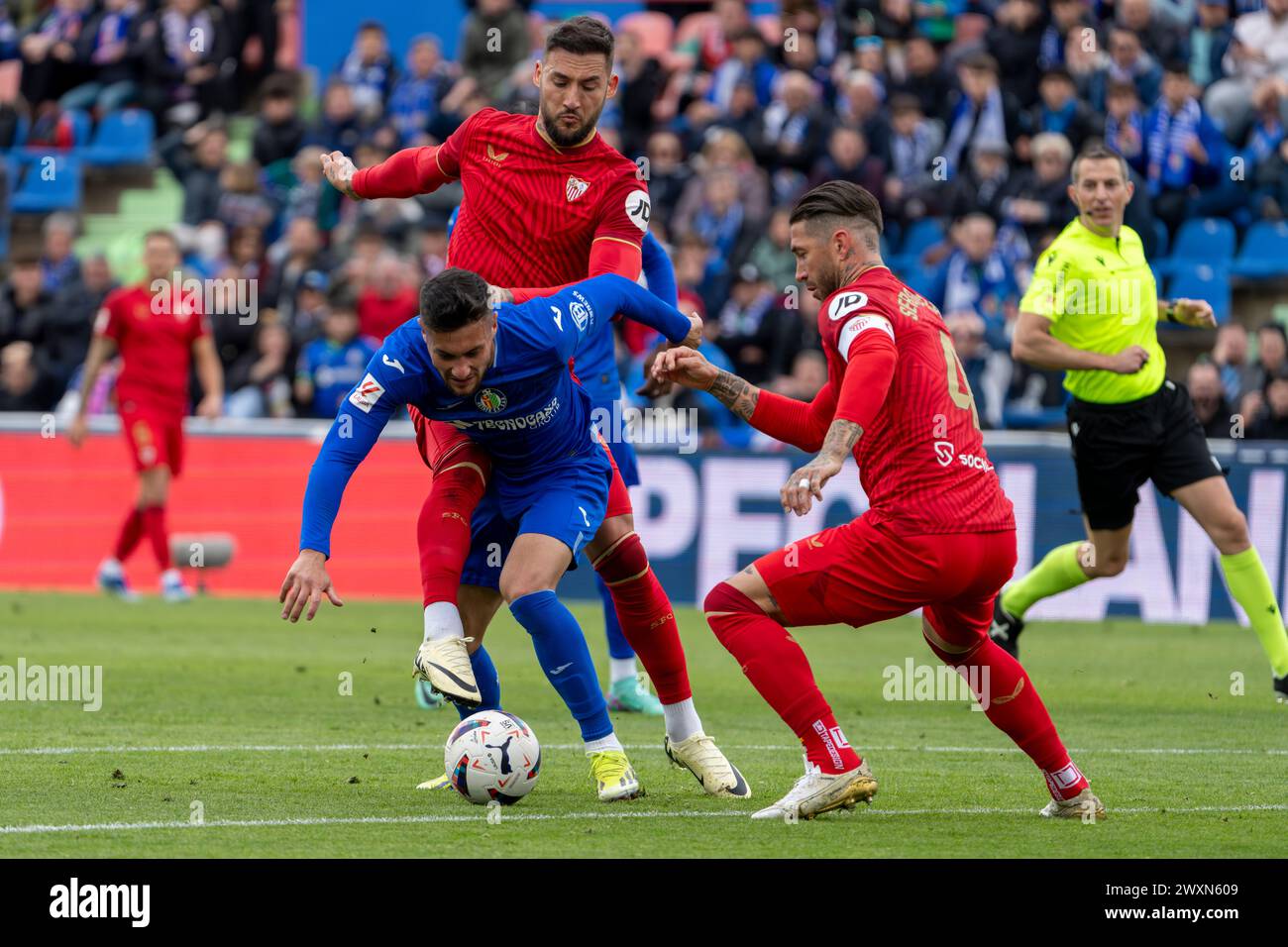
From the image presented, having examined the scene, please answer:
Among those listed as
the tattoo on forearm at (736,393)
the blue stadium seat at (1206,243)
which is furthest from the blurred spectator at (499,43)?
the tattoo on forearm at (736,393)

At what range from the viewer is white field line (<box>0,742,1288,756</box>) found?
336 inches

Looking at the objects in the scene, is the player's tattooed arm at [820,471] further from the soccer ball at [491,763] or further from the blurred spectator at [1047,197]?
the blurred spectator at [1047,197]

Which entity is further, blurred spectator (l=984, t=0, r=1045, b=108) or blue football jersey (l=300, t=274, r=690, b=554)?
blurred spectator (l=984, t=0, r=1045, b=108)

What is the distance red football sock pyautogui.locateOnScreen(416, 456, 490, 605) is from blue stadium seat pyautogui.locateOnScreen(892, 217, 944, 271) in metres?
12.2

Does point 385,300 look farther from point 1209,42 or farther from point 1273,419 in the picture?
point 1209,42

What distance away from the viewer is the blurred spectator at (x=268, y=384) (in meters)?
19.5

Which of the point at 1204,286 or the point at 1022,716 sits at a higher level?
the point at 1204,286

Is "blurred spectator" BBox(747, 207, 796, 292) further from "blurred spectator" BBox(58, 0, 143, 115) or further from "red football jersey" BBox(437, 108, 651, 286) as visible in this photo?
"red football jersey" BBox(437, 108, 651, 286)

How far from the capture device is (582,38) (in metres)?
8.14

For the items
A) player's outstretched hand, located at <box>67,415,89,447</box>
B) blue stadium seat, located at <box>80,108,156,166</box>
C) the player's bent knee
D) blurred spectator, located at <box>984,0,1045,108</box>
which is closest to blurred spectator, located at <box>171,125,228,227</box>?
blue stadium seat, located at <box>80,108,156,166</box>

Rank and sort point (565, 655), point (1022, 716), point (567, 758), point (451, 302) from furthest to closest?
point (567, 758)
point (565, 655)
point (1022, 716)
point (451, 302)

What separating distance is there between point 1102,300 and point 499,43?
42.9 feet

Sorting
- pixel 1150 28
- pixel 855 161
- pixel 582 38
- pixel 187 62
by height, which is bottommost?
pixel 582 38

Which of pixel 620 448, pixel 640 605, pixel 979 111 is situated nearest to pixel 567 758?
pixel 640 605
